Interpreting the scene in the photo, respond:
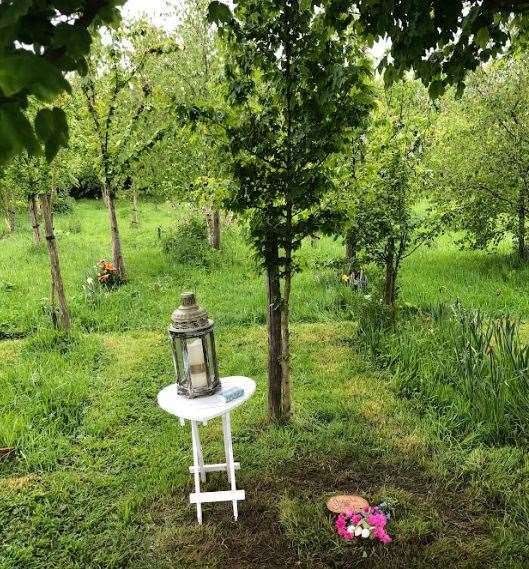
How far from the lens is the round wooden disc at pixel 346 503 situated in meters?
3.78

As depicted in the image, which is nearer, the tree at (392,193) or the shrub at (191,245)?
the tree at (392,193)

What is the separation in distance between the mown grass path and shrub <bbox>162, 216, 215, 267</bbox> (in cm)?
635

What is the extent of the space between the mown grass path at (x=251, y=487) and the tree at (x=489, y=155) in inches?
260

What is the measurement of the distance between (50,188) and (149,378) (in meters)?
3.17

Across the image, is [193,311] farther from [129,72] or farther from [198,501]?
[129,72]

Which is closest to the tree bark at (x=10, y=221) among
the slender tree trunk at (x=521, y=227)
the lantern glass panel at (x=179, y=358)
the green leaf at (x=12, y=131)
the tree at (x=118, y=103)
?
the tree at (x=118, y=103)

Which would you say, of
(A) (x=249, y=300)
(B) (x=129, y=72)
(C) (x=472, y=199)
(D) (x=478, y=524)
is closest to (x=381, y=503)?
(D) (x=478, y=524)

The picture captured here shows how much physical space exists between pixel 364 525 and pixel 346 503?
0.33 metres

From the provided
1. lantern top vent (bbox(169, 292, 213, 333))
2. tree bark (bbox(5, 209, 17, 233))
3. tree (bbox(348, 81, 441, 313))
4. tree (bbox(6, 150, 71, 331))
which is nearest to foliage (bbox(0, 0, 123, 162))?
lantern top vent (bbox(169, 292, 213, 333))

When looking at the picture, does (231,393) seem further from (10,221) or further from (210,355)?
(10,221)

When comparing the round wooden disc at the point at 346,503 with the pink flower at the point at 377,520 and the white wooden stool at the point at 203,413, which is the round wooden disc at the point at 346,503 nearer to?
the pink flower at the point at 377,520

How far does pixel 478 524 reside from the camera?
3697 millimetres

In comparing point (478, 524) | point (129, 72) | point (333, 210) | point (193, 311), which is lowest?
point (478, 524)

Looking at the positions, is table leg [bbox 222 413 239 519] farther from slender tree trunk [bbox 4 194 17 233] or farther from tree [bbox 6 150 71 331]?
slender tree trunk [bbox 4 194 17 233]
